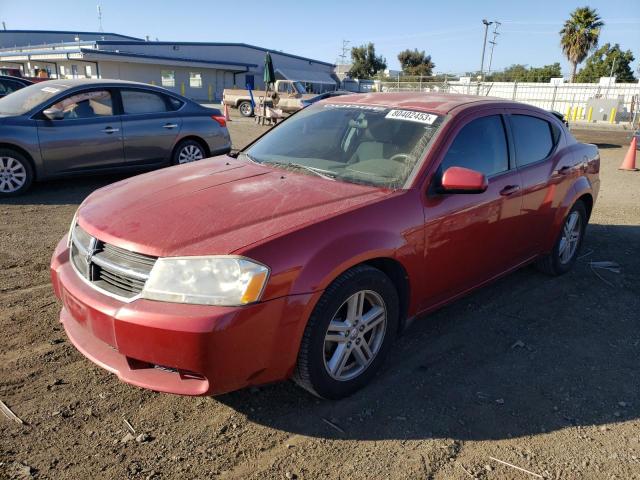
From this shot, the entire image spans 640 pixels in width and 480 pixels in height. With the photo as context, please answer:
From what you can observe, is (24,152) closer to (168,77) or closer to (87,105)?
(87,105)

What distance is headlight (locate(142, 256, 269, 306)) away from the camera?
91.7 inches

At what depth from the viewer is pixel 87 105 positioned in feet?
24.1

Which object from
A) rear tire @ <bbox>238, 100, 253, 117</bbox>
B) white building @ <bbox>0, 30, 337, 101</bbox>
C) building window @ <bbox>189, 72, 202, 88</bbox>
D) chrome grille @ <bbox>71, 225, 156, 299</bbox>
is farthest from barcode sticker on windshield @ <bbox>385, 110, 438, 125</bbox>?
building window @ <bbox>189, 72, 202, 88</bbox>

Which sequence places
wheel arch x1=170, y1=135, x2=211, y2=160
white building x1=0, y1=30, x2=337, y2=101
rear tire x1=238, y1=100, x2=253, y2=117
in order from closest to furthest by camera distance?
wheel arch x1=170, y1=135, x2=211, y2=160 < rear tire x1=238, y1=100, x2=253, y2=117 < white building x1=0, y1=30, x2=337, y2=101

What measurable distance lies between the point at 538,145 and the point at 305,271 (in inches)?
113

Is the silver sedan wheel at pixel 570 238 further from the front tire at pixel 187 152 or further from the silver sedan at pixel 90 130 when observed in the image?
the silver sedan at pixel 90 130

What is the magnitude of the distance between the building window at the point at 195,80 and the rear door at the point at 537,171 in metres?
45.8

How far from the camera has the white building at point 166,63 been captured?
1626 inches

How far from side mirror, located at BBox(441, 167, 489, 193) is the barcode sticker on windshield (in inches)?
20.8

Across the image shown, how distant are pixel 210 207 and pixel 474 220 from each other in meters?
1.78

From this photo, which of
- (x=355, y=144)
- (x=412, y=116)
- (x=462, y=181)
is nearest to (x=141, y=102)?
(x=355, y=144)

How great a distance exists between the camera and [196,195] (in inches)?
120

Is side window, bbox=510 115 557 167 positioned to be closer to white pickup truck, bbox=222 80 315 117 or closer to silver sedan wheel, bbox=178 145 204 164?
silver sedan wheel, bbox=178 145 204 164

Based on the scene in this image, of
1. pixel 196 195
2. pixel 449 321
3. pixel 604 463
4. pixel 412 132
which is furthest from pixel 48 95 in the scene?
pixel 604 463
